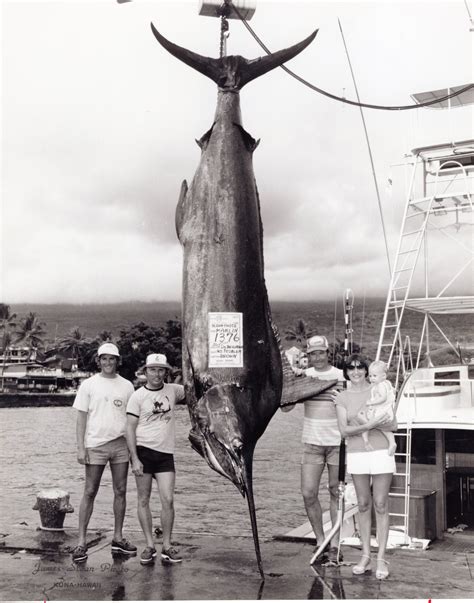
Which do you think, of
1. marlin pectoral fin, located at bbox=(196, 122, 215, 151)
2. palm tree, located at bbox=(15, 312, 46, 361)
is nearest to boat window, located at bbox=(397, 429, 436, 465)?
marlin pectoral fin, located at bbox=(196, 122, 215, 151)

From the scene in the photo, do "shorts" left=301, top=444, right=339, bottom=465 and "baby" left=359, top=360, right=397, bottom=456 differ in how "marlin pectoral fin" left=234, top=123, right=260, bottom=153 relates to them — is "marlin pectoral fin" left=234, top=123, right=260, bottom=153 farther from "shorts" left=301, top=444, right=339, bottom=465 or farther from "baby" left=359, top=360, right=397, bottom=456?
"shorts" left=301, top=444, right=339, bottom=465

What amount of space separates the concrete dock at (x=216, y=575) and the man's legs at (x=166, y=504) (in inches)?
6.0

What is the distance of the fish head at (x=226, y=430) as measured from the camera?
2979 millimetres

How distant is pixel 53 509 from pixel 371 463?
2287 millimetres

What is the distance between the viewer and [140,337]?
53875 mm

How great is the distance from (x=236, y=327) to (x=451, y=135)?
480 cm

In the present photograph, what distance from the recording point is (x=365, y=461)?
3.62 m

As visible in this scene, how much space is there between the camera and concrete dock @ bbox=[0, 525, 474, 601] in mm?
3309

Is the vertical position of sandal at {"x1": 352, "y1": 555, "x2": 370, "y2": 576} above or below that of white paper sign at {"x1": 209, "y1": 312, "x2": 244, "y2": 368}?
below

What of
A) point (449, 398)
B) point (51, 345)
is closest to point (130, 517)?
point (449, 398)

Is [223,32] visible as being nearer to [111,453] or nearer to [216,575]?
[111,453]

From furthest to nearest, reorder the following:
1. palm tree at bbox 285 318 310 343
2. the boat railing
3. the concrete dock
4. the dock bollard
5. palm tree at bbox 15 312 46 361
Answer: palm tree at bbox 285 318 310 343 < palm tree at bbox 15 312 46 361 < the boat railing < the dock bollard < the concrete dock

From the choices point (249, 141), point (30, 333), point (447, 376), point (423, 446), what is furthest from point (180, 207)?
point (30, 333)

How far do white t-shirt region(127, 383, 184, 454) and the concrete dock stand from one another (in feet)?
2.14
